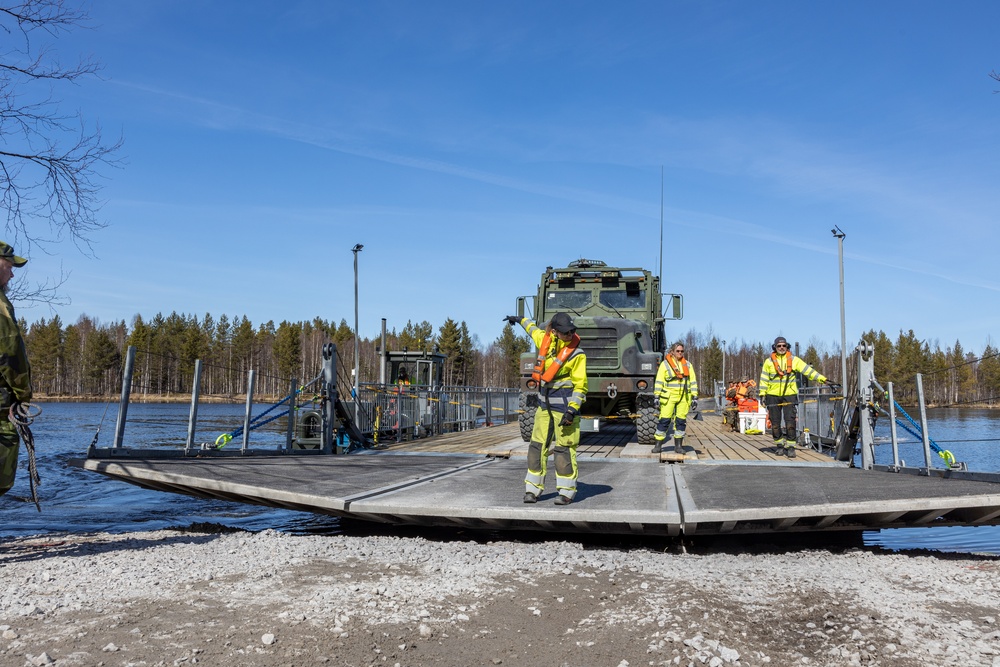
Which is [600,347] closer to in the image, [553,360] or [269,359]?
[553,360]

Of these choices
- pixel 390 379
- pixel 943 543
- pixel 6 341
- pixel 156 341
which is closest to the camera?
pixel 6 341

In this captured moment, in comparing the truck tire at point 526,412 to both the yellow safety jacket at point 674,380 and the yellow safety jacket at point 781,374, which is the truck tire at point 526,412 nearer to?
the yellow safety jacket at point 674,380

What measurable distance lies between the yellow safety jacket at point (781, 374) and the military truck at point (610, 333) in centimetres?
180

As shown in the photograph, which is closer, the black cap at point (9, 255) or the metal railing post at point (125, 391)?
the black cap at point (9, 255)

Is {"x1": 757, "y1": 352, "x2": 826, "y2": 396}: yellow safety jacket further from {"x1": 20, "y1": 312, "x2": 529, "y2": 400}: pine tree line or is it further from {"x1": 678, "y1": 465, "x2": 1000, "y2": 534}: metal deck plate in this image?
{"x1": 20, "y1": 312, "x2": 529, "y2": 400}: pine tree line

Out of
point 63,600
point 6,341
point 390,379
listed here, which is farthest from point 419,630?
point 390,379

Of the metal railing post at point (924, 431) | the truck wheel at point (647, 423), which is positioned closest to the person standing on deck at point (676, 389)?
the truck wheel at point (647, 423)

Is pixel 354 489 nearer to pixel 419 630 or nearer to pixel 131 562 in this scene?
pixel 131 562

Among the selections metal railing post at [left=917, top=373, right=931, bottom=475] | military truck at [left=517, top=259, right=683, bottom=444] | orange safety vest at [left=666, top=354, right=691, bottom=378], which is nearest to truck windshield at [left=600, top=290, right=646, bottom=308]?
military truck at [left=517, top=259, right=683, bottom=444]

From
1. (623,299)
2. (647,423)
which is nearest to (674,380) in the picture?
(647,423)

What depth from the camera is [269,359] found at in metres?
109

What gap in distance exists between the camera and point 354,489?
25.4 feet

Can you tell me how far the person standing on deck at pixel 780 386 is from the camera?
11.9m

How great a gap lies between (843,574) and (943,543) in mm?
5400
